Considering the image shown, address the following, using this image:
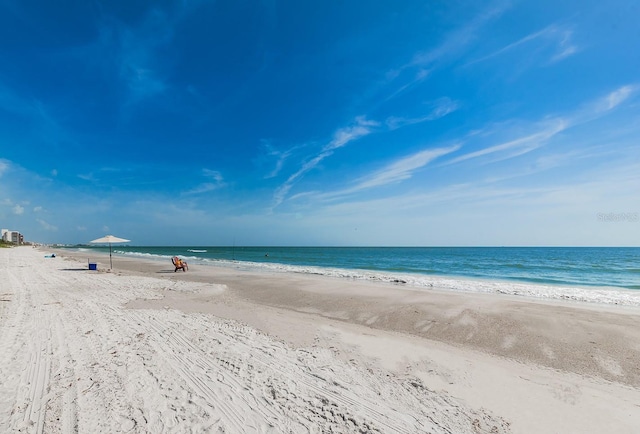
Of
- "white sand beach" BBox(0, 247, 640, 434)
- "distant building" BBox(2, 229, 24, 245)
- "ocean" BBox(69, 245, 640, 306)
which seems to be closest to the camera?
"white sand beach" BBox(0, 247, 640, 434)

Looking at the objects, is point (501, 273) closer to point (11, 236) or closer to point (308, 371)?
point (308, 371)

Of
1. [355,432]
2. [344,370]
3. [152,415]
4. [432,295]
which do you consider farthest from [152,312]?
[432,295]

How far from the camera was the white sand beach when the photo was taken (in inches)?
131

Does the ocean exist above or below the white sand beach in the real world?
below

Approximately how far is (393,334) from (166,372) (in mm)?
4730

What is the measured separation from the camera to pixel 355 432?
307cm

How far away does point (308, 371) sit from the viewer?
4484mm

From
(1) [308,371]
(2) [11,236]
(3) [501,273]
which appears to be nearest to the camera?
(1) [308,371]

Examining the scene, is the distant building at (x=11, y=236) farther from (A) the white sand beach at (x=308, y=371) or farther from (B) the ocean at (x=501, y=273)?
(A) the white sand beach at (x=308, y=371)

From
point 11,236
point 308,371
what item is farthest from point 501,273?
point 11,236

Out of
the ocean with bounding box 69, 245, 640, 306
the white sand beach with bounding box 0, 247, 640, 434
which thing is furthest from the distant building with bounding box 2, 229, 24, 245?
the white sand beach with bounding box 0, 247, 640, 434

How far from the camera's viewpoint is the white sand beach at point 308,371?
333 centimetres

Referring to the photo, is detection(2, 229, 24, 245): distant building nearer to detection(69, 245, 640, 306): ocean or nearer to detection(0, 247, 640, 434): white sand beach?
detection(69, 245, 640, 306): ocean

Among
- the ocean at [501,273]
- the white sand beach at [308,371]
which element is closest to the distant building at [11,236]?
the ocean at [501,273]
